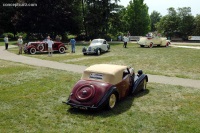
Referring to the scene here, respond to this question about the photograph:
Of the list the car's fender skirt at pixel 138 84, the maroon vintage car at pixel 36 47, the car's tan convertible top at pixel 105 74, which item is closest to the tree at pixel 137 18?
the maroon vintage car at pixel 36 47

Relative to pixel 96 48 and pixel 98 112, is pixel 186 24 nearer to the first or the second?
pixel 96 48

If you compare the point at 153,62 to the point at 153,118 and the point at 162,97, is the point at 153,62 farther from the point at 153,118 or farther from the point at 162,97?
the point at 153,118

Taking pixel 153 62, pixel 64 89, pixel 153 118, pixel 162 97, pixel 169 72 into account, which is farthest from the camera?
pixel 153 62

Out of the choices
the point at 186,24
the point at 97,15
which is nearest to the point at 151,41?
the point at 97,15

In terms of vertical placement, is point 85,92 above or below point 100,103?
above

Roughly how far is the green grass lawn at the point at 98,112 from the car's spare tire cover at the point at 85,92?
48cm

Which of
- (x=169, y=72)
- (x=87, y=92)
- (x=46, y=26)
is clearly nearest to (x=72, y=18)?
(x=46, y=26)

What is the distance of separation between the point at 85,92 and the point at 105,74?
995mm

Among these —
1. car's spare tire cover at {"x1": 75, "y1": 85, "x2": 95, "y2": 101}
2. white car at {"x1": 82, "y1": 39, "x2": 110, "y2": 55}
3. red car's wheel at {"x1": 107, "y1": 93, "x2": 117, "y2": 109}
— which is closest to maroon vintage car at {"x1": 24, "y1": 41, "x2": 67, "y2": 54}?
white car at {"x1": 82, "y1": 39, "x2": 110, "y2": 55}

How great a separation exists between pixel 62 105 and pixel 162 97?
3.75 metres

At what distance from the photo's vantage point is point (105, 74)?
8.30m

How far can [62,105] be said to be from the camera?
846 centimetres

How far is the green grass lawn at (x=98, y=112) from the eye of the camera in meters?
6.62

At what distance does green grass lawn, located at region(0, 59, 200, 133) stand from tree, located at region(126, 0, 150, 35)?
167 feet
